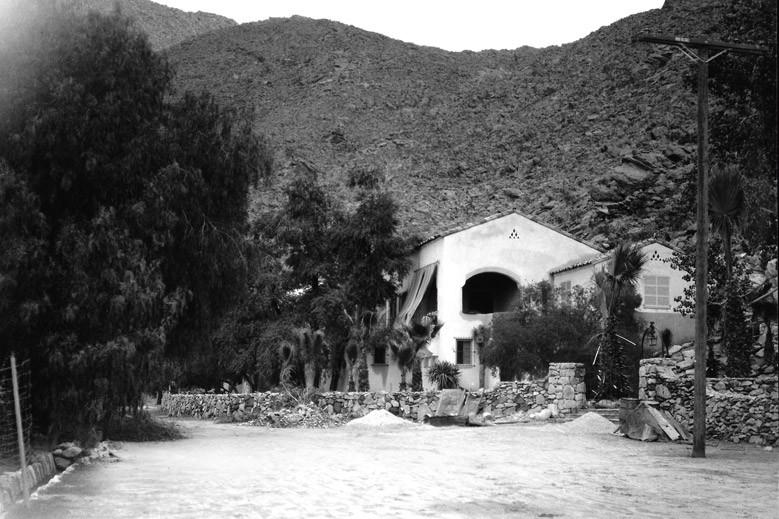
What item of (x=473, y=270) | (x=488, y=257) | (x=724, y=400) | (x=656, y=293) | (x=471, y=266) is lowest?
(x=724, y=400)

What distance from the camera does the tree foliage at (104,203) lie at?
1798 cm

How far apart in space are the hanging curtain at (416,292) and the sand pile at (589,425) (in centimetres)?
1682

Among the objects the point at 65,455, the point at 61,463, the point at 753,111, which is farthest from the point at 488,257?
the point at 61,463

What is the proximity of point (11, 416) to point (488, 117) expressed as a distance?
93.9 meters

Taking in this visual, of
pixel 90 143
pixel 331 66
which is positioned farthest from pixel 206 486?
pixel 331 66

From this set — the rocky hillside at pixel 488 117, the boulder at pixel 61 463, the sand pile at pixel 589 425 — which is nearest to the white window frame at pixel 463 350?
the rocky hillside at pixel 488 117

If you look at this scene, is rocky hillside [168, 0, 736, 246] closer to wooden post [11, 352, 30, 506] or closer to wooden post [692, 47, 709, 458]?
wooden post [692, 47, 709, 458]

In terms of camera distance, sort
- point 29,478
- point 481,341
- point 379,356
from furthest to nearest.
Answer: point 379,356, point 481,341, point 29,478

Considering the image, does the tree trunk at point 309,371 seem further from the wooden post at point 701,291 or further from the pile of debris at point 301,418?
the wooden post at point 701,291

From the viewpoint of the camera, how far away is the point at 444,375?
37938mm

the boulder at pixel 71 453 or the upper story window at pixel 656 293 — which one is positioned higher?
the upper story window at pixel 656 293

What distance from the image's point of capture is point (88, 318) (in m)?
18.1

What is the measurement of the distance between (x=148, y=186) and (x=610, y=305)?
50.6 ft

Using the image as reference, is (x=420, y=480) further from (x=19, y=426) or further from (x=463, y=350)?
(x=463, y=350)
